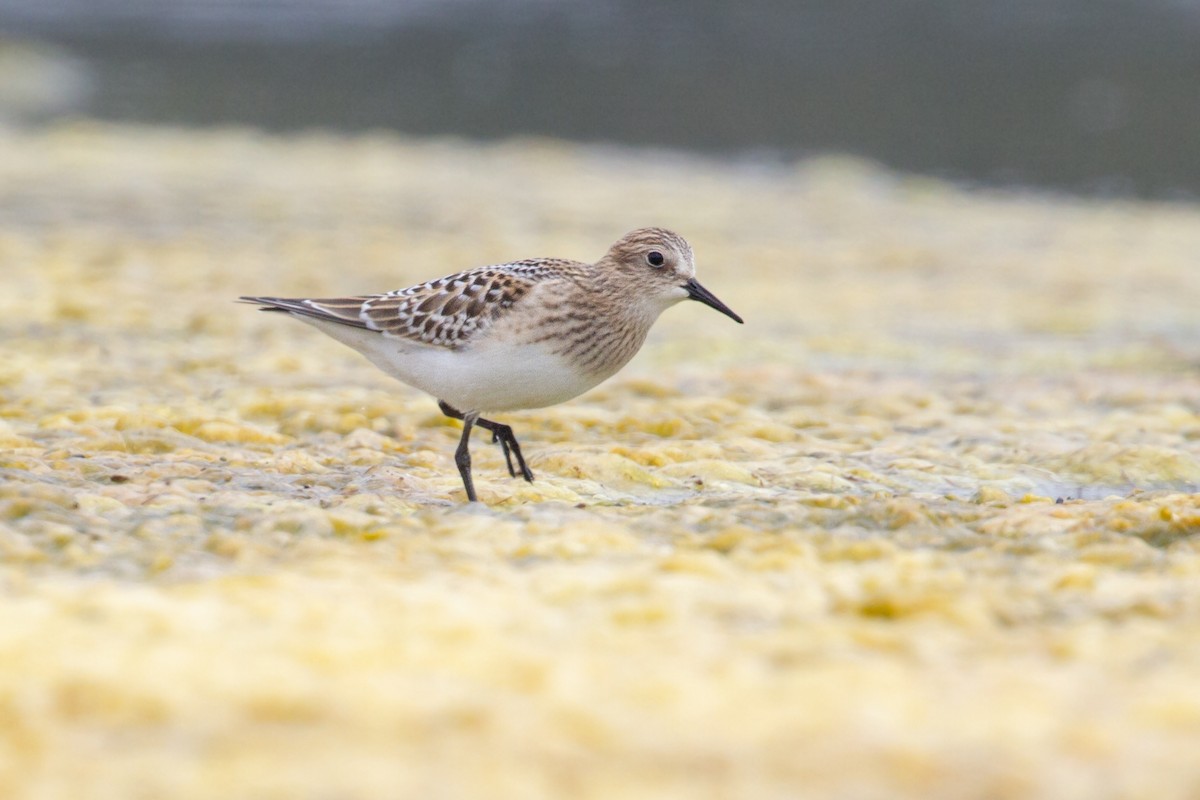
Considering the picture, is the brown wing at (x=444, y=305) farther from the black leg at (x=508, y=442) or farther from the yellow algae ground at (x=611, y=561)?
the yellow algae ground at (x=611, y=561)

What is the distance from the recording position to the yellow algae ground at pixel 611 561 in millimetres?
3098

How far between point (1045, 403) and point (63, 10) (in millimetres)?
23843

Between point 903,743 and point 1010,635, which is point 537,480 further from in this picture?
point 903,743

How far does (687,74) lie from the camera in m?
23.5

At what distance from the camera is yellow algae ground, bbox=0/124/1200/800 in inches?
122

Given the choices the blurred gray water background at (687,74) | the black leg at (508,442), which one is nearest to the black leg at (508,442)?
the black leg at (508,442)

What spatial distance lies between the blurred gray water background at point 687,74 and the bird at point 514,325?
1215 cm

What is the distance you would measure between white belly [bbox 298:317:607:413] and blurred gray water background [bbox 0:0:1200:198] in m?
12.6

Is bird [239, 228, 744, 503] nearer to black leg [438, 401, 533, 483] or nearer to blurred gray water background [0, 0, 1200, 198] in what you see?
black leg [438, 401, 533, 483]

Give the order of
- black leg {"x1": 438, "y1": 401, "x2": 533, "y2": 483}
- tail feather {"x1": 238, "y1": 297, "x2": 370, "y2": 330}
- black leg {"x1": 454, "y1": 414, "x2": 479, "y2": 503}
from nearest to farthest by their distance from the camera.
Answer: black leg {"x1": 454, "y1": 414, "x2": 479, "y2": 503}
black leg {"x1": 438, "y1": 401, "x2": 533, "y2": 483}
tail feather {"x1": 238, "y1": 297, "x2": 370, "y2": 330}

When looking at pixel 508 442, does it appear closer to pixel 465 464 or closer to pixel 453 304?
pixel 465 464

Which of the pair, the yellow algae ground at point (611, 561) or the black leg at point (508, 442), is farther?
the black leg at point (508, 442)

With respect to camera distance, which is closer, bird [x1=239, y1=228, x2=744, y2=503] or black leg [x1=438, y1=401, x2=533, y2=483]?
bird [x1=239, y1=228, x2=744, y2=503]

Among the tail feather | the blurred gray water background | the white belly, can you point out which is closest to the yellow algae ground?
the white belly
